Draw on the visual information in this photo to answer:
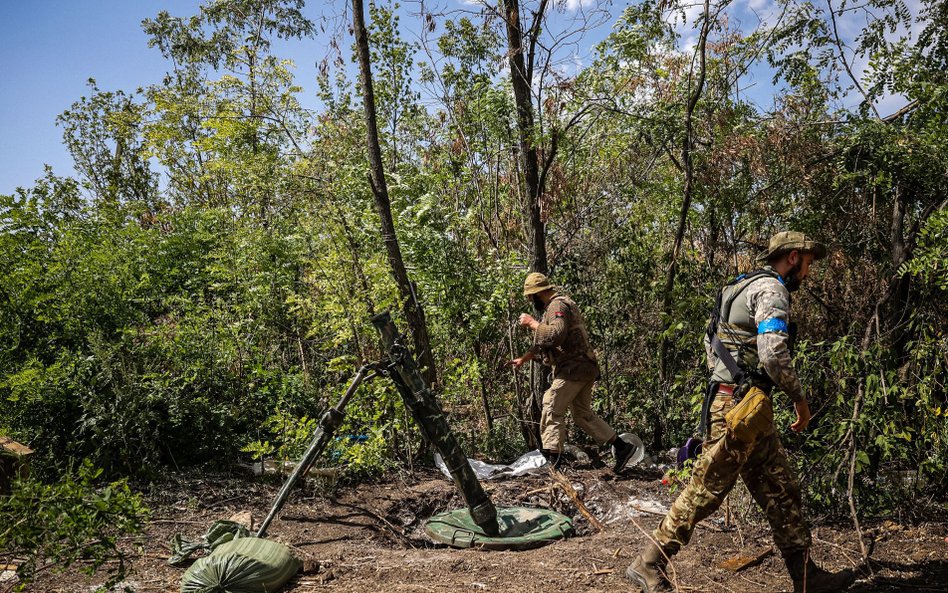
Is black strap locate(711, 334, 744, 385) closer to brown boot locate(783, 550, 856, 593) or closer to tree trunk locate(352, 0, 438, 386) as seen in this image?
brown boot locate(783, 550, 856, 593)

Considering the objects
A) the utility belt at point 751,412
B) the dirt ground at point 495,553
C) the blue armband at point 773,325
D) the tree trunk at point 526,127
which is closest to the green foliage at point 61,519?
the dirt ground at point 495,553

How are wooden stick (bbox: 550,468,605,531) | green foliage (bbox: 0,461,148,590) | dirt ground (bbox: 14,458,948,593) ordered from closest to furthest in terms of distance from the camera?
green foliage (bbox: 0,461,148,590), dirt ground (bbox: 14,458,948,593), wooden stick (bbox: 550,468,605,531)

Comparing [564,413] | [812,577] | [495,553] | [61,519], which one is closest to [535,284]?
[564,413]

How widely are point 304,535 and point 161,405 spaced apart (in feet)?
7.87

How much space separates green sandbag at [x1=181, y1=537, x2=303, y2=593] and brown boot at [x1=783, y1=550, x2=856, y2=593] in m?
2.79

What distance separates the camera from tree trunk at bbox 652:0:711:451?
6.18m

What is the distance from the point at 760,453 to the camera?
11.6 feet

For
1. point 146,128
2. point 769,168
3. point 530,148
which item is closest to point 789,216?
point 769,168

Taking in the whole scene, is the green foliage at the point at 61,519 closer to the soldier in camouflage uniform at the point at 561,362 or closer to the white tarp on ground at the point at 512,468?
the white tarp on ground at the point at 512,468

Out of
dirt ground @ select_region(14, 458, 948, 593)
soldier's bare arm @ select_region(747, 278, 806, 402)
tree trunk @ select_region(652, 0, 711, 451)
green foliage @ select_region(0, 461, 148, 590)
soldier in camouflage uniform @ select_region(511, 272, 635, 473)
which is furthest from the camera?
soldier in camouflage uniform @ select_region(511, 272, 635, 473)

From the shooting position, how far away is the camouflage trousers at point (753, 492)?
3486mm

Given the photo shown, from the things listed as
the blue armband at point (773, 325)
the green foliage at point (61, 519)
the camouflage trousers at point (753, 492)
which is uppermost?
the blue armband at point (773, 325)

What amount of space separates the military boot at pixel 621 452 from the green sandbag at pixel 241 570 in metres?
3.38

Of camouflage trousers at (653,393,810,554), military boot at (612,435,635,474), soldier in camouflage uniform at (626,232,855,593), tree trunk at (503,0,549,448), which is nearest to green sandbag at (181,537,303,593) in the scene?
soldier in camouflage uniform at (626,232,855,593)
